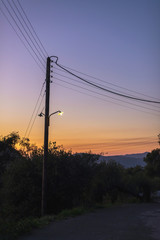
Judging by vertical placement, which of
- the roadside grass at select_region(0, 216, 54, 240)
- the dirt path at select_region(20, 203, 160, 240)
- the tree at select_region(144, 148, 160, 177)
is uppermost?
the tree at select_region(144, 148, 160, 177)

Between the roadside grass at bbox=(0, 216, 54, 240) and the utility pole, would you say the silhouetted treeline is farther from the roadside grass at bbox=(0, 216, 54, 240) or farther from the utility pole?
the roadside grass at bbox=(0, 216, 54, 240)

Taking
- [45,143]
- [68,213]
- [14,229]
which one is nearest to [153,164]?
[45,143]

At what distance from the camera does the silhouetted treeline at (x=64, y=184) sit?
18547mm

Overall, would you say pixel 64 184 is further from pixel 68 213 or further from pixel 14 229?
pixel 14 229

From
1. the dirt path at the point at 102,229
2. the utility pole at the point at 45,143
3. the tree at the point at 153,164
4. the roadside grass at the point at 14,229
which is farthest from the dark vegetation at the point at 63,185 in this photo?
the tree at the point at 153,164

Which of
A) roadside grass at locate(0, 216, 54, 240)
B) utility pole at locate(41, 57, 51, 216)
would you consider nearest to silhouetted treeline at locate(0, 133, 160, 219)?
utility pole at locate(41, 57, 51, 216)

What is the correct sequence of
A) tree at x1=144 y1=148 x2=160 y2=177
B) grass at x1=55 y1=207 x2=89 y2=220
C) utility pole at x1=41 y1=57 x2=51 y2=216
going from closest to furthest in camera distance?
grass at x1=55 y1=207 x2=89 y2=220
utility pole at x1=41 y1=57 x2=51 y2=216
tree at x1=144 y1=148 x2=160 y2=177

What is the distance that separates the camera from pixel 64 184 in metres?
18.9

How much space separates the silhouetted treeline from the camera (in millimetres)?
18547

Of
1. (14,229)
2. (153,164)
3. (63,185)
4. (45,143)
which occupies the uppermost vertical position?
(45,143)

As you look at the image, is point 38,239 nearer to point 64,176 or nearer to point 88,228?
point 88,228

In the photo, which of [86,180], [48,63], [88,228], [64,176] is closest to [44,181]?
[64,176]

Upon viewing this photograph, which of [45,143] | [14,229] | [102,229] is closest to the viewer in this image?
[14,229]

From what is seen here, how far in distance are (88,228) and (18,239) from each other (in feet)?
9.37
